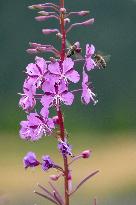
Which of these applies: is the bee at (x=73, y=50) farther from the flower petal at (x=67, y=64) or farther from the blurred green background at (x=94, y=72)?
the blurred green background at (x=94, y=72)

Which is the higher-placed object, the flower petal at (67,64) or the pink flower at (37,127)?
the flower petal at (67,64)

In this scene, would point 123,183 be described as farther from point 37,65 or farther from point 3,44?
point 37,65

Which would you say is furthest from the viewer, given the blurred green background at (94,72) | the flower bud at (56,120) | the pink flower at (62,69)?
the blurred green background at (94,72)

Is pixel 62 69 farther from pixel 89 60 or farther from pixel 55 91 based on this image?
pixel 89 60

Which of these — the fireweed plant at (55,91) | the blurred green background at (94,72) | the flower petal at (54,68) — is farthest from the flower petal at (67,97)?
the blurred green background at (94,72)

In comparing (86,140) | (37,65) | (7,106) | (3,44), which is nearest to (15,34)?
(3,44)
